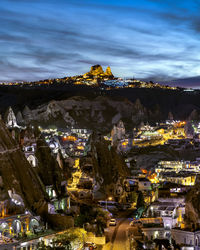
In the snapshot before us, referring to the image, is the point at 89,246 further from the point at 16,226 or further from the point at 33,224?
the point at 16,226

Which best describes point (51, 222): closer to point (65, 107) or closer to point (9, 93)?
point (65, 107)

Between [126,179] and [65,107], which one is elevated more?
[65,107]

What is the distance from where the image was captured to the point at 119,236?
109 ft

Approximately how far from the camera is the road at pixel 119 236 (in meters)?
30.7

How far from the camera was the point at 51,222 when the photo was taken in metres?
31.8

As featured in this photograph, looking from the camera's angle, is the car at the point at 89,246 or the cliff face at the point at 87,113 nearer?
the car at the point at 89,246

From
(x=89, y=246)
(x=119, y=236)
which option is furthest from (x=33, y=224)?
(x=119, y=236)

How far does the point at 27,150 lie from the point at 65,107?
8372cm

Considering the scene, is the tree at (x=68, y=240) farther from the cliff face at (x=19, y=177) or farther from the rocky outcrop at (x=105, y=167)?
the rocky outcrop at (x=105, y=167)

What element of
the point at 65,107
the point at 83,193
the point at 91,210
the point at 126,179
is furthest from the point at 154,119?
the point at 91,210

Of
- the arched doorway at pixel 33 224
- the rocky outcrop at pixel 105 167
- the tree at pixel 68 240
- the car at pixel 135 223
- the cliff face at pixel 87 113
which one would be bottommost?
the car at pixel 135 223

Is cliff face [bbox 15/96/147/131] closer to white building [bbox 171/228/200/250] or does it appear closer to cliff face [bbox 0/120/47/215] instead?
cliff face [bbox 0/120/47/215]

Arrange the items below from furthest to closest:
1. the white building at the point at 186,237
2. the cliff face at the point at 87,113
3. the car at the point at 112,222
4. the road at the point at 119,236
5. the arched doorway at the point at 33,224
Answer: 1. the cliff face at the point at 87,113
2. the car at the point at 112,222
3. the white building at the point at 186,237
4. the road at the point at 119,236
5. the arched doorway at the point at 33,224

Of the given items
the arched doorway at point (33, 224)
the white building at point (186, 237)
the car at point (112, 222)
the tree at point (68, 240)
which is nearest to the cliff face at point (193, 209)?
the white building at point (186, 237)
